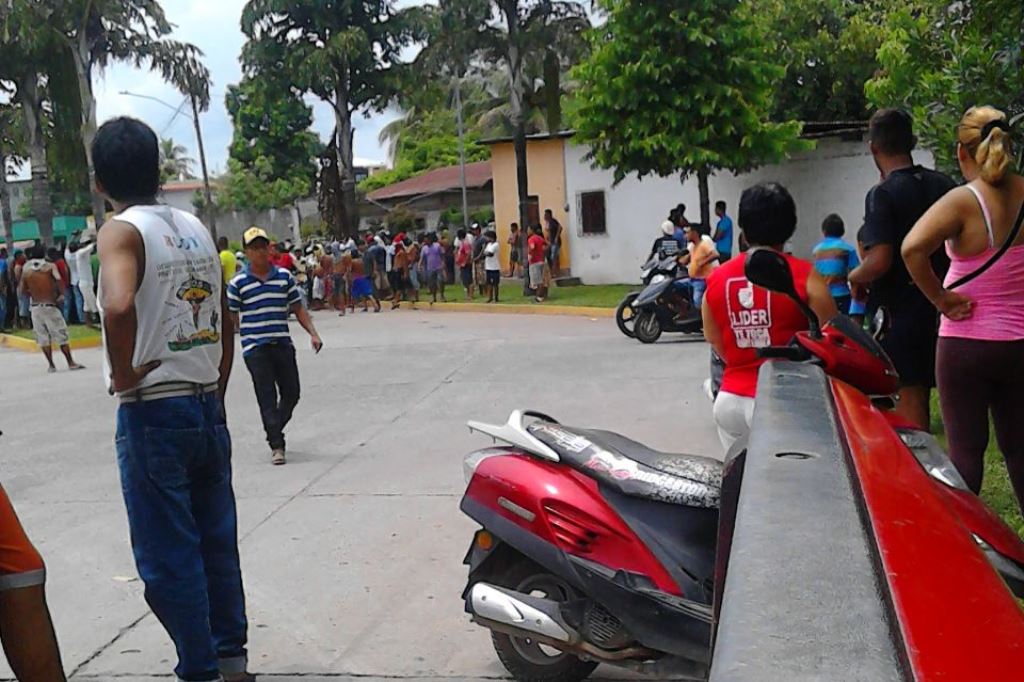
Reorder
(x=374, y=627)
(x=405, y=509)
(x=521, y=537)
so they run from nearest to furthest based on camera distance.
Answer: (x=521, y=537), (x=374, y=627), (x=405, y=509)

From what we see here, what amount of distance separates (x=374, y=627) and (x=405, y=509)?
179 cm

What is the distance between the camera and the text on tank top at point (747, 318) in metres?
3.84

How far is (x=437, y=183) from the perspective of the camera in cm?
3472

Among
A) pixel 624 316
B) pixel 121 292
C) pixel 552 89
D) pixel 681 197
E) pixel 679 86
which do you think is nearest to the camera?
pixel 121 292

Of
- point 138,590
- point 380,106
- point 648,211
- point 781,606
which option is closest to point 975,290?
point 781,606

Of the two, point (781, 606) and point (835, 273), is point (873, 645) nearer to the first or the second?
point (781, 606)

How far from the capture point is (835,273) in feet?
30.5

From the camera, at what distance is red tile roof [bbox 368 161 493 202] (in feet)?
109

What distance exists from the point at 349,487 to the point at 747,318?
380 cm

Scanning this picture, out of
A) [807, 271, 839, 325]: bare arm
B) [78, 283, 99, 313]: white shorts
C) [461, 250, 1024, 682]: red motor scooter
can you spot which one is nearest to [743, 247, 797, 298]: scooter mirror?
[461, 250, 1024, 682]: red motor scooter

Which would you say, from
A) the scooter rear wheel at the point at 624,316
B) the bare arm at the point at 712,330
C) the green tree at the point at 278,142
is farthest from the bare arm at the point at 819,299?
the green tree at the point at 278,142

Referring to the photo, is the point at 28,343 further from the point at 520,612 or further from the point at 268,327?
the point at 520,612

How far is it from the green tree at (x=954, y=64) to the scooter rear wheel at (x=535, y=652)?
3.89 metres

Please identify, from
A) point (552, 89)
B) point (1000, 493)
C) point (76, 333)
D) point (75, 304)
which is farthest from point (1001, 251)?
point (552, 89)
